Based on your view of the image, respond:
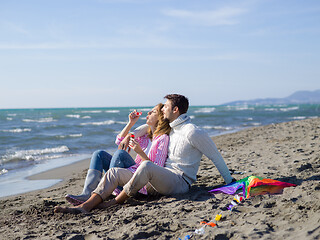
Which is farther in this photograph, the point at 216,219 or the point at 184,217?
the point at 184,217

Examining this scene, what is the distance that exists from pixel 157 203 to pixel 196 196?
0.49 meters

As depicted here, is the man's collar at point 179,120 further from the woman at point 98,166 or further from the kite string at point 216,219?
the kite string at point 216,219

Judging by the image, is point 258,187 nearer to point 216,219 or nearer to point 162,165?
point 216,219

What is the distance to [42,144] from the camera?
12320mm

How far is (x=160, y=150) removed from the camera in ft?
13.0

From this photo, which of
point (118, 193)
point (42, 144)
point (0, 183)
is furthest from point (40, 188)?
point (42, 144)

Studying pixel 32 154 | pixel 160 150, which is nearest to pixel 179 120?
pixel 160 150

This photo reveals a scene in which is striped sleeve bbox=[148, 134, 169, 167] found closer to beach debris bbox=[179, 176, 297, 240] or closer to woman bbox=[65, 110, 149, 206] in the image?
Answer: woman bbox=[65, 110, 149, 206]

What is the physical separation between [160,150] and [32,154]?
7264 mm

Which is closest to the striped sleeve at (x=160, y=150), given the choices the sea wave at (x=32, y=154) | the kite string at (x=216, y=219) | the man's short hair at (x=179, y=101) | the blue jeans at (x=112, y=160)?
the blue jeans at (x=112, y=160)

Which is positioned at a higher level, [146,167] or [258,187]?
[146,167]

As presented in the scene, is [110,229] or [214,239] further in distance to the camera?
[110,229]

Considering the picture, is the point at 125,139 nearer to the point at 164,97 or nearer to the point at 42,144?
the point at 164,97

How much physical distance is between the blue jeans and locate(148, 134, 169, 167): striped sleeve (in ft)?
0.96
